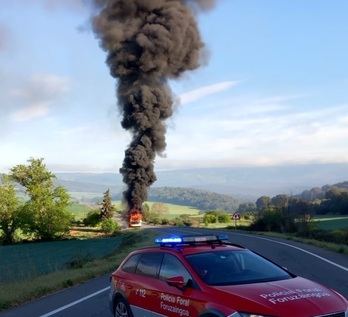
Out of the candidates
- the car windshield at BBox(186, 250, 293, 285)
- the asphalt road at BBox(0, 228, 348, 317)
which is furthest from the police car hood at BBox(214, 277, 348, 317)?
the asphalt road at BBox(0, 228, 348, 317)

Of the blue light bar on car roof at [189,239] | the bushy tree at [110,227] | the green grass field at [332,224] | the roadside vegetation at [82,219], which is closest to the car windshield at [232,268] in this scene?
the blue light bar on car roof at [189,239]

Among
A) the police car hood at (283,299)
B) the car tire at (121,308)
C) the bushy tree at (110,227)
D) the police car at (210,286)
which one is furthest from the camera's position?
the bushy tree at (110,227)

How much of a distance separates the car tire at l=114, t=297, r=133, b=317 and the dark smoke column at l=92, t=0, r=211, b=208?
36747 millimetres

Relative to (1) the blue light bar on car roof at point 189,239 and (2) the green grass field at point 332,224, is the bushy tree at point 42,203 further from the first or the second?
(1) the blue light bar on car roof at point 189,239

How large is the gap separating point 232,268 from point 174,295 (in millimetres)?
724

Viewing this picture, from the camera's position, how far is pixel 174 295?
19.2 ft

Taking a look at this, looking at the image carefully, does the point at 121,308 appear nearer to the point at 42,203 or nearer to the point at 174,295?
the point at 174,295

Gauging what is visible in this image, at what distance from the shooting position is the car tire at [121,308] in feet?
22.8

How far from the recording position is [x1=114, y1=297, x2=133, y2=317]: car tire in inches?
274

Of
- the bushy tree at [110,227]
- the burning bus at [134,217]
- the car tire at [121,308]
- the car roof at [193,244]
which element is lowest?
the bushy tree at [110,227]

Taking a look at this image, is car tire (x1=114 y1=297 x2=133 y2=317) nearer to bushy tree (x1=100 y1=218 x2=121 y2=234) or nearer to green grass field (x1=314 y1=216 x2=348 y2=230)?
green grass field (x1=314 y1=216 x2=348 y2=230)

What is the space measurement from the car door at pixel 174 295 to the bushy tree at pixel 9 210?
2130 inches

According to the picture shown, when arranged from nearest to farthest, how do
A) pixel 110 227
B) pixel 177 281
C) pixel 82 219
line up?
pixel 177 281, pixel 110 227, pixel 82 219

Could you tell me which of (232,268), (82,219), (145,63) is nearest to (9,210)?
(82,219)
